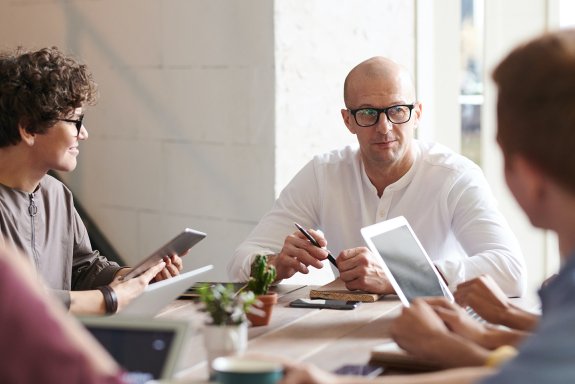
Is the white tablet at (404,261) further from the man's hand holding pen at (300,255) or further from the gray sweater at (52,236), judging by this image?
the gray sweater at (52,236)

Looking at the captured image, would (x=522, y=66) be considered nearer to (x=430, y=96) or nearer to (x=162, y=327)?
(x=162, y=327)

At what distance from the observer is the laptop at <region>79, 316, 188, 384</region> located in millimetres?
1524

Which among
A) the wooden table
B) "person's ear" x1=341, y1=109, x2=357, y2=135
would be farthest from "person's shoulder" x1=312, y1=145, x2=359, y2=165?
the wooden table

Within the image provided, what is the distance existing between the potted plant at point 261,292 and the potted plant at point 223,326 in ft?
1.21

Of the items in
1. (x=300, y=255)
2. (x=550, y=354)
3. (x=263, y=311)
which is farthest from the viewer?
(x=300, y=255)

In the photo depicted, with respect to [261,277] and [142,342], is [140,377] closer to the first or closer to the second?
[142,342]

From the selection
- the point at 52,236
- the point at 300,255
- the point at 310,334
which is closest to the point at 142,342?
the point at 310,334

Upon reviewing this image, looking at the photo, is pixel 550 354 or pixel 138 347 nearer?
pixel 550 354

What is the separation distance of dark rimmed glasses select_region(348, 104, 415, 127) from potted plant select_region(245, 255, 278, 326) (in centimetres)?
88

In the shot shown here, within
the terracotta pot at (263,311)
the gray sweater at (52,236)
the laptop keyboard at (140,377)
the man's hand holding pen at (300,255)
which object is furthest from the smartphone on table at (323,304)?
the laptop keyboard at (140,377)

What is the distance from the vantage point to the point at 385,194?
125 inches

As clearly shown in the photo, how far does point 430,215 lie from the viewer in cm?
310

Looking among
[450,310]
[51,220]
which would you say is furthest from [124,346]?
[51,220]

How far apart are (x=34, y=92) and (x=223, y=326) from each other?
125cm
